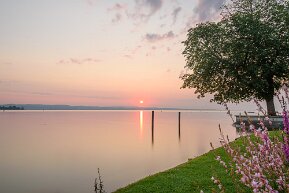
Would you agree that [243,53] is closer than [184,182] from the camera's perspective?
No

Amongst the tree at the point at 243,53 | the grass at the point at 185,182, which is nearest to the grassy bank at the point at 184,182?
the grass at the point at 185,182

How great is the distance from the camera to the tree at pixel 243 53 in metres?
47.1

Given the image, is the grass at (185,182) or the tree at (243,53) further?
the tree at (243,53)

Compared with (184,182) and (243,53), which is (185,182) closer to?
(184,182)

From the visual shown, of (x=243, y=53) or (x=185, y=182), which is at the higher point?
(x=243, y=53)

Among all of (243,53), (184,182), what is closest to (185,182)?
(184,182)

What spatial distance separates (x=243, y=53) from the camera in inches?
1914

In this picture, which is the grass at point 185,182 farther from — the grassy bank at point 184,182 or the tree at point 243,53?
the tree at point 243,53

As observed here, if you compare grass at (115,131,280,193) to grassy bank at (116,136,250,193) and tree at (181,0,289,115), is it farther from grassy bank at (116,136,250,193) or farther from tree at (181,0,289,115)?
tree at (181,0,289,115)

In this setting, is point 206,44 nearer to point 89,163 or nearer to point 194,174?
point 89,163

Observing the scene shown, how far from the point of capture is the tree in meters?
47.1

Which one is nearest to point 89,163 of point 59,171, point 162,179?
point 59,171

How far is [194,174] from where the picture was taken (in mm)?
15641

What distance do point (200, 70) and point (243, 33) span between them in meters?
8.23
